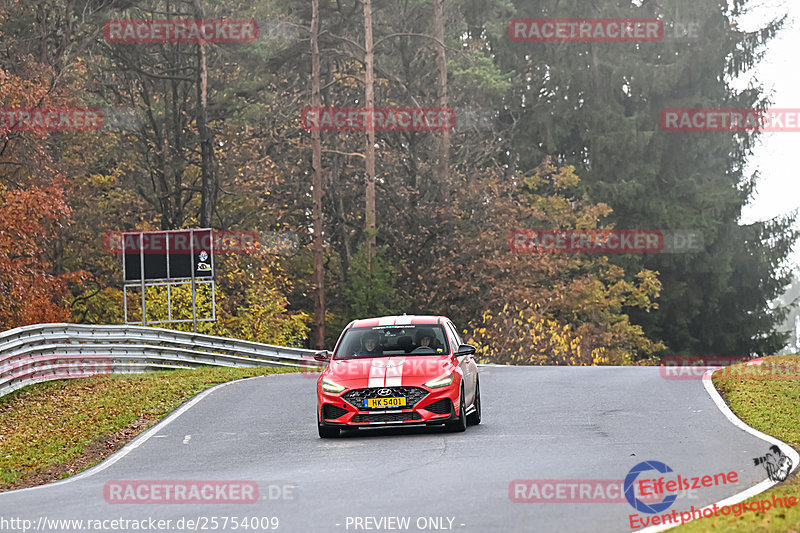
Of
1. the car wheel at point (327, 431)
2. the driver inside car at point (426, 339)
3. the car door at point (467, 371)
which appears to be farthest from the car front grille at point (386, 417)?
the driver inside car at point (426, 339)

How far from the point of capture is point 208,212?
2010 inches

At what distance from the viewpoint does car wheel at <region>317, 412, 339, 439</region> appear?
17172mm

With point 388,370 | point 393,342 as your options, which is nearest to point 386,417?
point 388,370

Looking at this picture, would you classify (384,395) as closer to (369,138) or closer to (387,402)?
(387,402)

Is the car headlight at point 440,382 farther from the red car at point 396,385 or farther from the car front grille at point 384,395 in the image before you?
the car front grille at point 384,395

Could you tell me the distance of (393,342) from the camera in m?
18.1

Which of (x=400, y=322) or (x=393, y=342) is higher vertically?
(x=400, y=322)

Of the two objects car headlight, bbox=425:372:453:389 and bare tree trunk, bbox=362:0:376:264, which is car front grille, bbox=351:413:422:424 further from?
bare tree trunk, bbox=362:0:376:264

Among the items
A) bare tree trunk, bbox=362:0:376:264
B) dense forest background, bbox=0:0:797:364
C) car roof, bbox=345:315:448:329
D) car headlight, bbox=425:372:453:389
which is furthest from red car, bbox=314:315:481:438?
bare tree trunk, bbox=362:0:376:264

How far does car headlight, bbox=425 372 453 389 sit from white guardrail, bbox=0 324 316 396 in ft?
35.3

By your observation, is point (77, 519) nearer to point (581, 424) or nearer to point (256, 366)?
point (581, 424)

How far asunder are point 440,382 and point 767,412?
5135mm

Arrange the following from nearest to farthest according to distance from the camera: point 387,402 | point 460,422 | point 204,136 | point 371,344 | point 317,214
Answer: point 387,402 → point 460,422 → point 371,344 → point 204,136 → point 317,214

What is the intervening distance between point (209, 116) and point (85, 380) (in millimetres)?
31403
